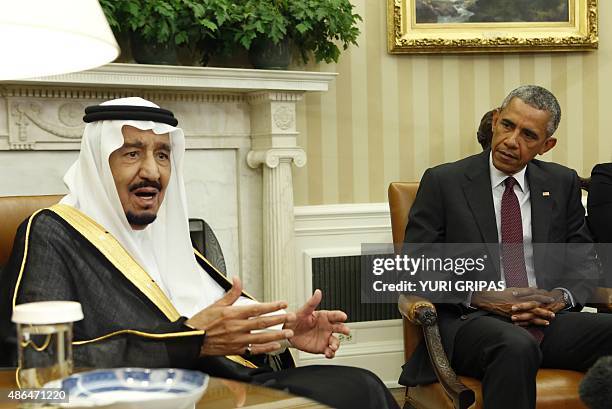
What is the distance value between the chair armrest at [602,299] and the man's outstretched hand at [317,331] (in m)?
1.45

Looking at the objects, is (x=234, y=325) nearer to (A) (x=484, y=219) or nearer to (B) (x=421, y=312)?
(B) (x=421, y=312)

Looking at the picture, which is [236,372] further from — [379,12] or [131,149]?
[379,12]

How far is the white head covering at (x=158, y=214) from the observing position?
2482 millimetres

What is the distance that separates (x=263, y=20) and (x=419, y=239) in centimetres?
122

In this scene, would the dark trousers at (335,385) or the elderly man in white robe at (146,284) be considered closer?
the elderly man in white robe at (146,284)

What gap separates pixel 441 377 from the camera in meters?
3.02

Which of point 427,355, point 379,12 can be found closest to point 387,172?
point 379,12

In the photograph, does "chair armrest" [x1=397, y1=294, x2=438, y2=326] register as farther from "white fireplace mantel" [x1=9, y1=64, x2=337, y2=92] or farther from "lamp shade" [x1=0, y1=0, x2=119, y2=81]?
"lamp shade" [x1=0, y1=0, x2=119, y2=81]

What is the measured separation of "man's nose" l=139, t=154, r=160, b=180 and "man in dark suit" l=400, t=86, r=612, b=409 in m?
1.20

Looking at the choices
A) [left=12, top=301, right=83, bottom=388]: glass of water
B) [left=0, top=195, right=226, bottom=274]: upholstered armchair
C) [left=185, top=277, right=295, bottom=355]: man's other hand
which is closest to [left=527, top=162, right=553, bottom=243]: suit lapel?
[left=185, top=277, right=295, bottom=355]: man's other hand

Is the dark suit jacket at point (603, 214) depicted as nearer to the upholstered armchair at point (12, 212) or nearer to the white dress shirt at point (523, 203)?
the white dress shirt at point (523, 203)

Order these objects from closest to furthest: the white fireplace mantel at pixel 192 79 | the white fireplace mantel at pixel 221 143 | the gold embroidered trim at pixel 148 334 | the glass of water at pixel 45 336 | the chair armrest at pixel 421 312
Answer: the glass of water at pixel 45 336 < the gold embroidered trim at pixel 148 334 < the chair armrest at pixel 421 312 < the white fireplace mantel at pixel 192 79 < the white fireplace mantel at pixel 221 143

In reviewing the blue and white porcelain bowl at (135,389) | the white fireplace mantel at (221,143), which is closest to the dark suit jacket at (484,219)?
the white fireplace mantel at (221,143)

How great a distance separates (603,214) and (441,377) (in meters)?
1.10
